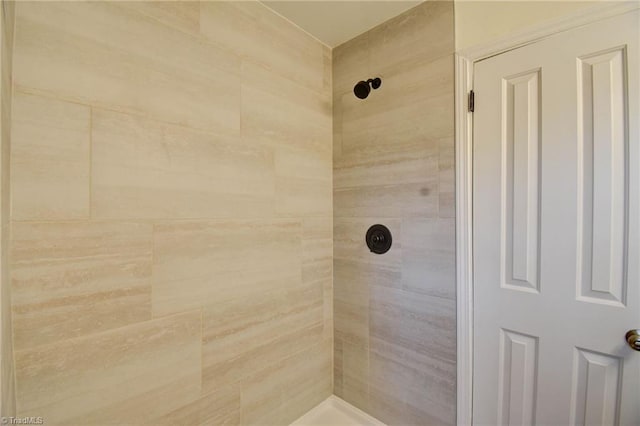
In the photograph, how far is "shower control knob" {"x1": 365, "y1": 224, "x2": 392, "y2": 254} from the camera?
5.14 feet

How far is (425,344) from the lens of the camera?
1438 millimetres

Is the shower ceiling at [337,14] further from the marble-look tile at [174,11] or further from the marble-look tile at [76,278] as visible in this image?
the marble-look tile at [76,278]

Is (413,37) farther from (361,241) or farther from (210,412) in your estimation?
(210,412)

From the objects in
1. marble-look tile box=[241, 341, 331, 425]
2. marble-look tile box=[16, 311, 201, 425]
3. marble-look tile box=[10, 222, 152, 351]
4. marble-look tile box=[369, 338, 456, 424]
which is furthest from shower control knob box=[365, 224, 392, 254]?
marble-look tile box=[10, 222, 152, 351]

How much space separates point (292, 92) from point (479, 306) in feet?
4.63

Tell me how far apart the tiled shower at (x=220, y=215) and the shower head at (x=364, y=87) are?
0.04 metres

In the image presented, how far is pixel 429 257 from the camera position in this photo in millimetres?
1423

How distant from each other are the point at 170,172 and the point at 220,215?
26 centimetres

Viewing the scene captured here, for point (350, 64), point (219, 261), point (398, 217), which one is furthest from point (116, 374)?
point (350, 64)

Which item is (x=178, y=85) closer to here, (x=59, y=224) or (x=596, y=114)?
(x=59, y=224)

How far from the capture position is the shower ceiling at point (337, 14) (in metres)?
1.45

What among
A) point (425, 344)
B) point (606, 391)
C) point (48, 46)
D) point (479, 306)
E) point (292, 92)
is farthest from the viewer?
point (292, 92)

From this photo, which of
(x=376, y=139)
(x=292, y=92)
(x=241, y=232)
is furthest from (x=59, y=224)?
(x=376, y=139)

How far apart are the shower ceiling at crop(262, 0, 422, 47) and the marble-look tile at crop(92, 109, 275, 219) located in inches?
29.0
